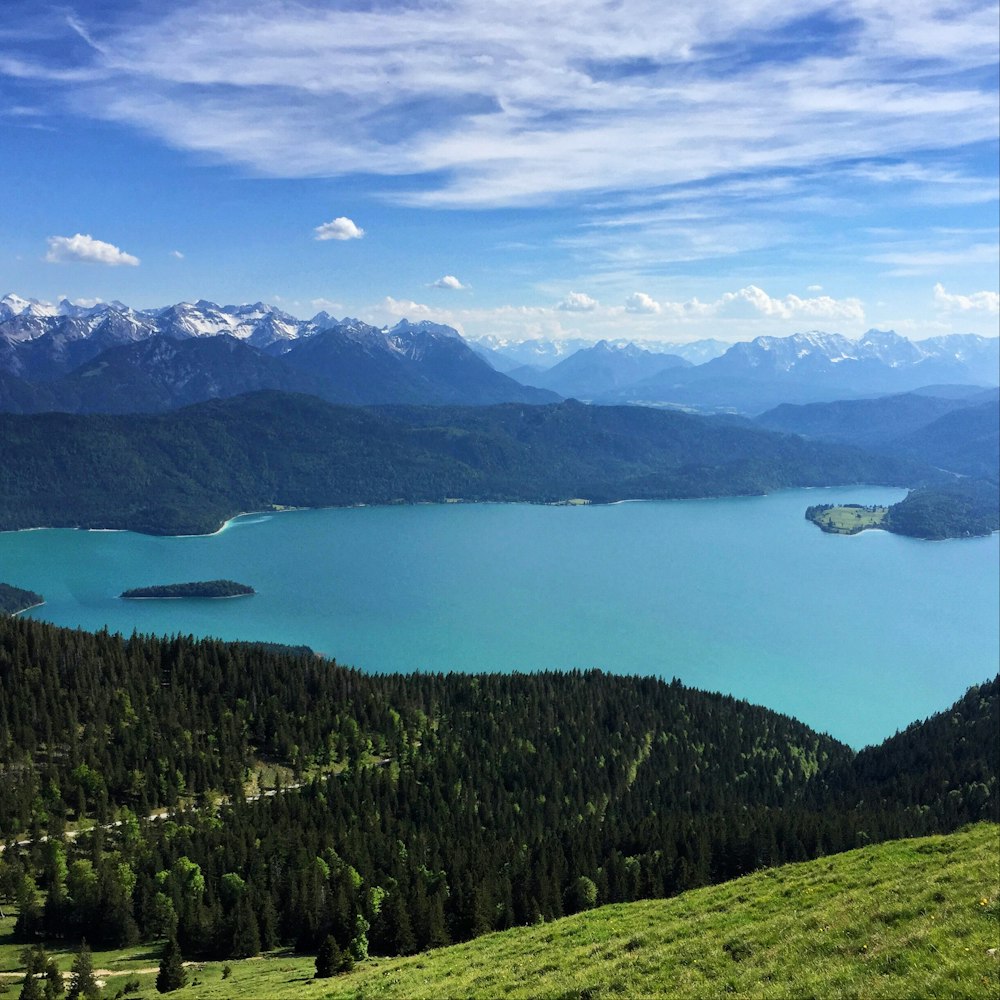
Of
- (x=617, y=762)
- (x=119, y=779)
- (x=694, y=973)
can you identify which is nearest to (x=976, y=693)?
(x=617, y=762)

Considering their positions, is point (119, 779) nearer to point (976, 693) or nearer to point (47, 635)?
point (47, 635)

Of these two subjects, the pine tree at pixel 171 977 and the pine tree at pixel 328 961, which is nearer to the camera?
the pine tree at pixel 328 961

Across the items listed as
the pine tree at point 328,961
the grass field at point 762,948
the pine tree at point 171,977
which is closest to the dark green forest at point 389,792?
the pine tree at point 328,961

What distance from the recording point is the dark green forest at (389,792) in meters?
61.6

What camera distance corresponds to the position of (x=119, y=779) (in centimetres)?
9225

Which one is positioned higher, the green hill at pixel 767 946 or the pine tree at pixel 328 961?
the green hill at pixel 767 946

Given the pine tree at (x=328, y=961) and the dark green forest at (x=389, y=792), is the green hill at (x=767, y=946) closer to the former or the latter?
the pine tree at (x=328, y=961)

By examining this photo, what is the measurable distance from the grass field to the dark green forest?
10.7 metres

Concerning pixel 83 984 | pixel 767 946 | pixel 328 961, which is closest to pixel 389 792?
pixel 83 984

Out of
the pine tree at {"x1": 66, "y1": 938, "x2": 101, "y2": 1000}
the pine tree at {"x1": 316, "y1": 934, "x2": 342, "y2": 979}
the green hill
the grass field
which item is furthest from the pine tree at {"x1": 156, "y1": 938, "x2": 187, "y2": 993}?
the pine tree at {"x1": 316, "y1": 934, "x2": 342, "y2": 979}

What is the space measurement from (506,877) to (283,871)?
60.5 feet

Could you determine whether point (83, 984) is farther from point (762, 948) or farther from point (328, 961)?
point (762, 948)

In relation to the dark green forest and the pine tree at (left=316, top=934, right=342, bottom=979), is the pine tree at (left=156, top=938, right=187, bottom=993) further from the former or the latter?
the dark green forest

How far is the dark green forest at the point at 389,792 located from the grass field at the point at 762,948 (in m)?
10.7
